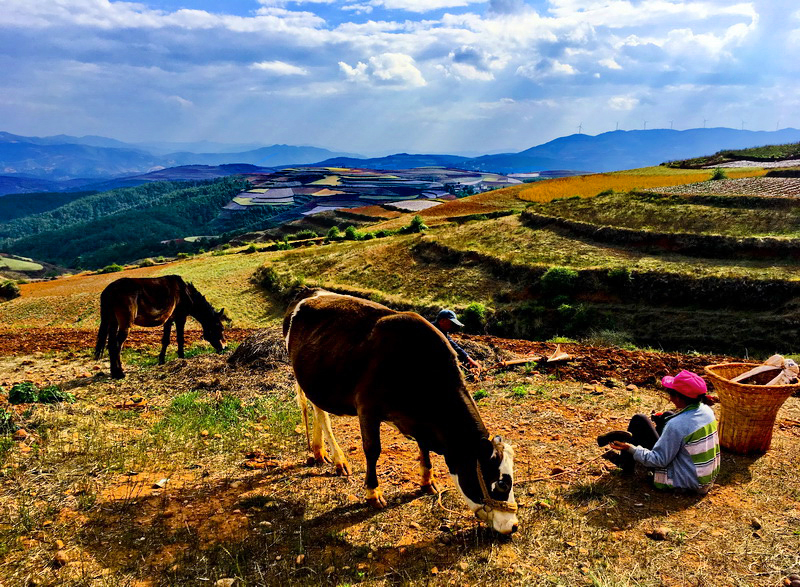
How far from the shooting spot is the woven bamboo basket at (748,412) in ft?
20.4

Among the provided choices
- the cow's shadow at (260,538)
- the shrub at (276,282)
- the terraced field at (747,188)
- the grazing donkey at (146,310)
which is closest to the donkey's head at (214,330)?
the grazing donkey at (146,310)

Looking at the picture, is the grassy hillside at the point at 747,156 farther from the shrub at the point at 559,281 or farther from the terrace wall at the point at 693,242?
the shrub at the point at 559,281

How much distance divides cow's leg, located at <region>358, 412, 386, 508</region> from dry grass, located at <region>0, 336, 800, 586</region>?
0.63 ft

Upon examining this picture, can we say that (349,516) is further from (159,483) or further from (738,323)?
(738,323)

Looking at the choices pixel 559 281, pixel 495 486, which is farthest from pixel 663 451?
pixel 559 281

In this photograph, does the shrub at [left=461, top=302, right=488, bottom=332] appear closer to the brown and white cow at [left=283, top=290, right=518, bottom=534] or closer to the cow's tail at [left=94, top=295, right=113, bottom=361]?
the cow's tail at [left=94, top=295, right=113, bottom=361]

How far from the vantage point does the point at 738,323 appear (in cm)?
2002

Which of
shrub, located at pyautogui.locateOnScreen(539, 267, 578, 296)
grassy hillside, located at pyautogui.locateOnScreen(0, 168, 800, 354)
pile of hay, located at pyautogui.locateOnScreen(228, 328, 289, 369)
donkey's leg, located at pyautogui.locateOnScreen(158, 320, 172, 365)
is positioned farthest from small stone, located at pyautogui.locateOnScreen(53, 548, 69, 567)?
shrub, located at pyautogui.locateOnScreen(539, 267, 578, 296)

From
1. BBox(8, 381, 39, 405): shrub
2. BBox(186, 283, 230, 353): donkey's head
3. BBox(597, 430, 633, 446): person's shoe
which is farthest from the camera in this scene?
BBox(186, 283, 230, 353): donkey's head

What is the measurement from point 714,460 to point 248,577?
5407mm

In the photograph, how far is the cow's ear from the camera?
4.89 m

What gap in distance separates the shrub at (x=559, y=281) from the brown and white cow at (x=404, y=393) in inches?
800

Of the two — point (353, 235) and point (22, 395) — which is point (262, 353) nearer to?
point (22, 395)

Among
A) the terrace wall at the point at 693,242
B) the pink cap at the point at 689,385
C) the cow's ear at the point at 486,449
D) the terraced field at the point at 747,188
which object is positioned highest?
the terraced field at the point at 747,188
